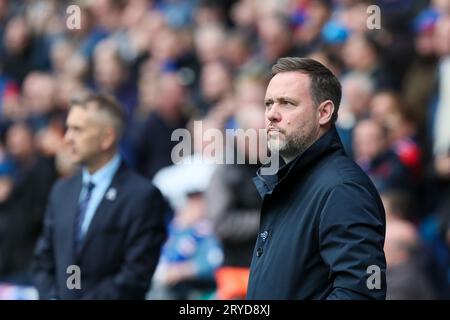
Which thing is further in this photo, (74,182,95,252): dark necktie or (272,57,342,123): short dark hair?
(74,182,95,252): dark necktie

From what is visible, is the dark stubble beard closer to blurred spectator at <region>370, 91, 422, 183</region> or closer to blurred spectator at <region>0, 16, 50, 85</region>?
blurred spectator at <region>370, 91, 422, 183</region>

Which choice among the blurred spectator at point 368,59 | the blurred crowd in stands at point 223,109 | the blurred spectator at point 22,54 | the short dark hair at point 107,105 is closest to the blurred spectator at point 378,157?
the blurred crowd in stands at point 223,109

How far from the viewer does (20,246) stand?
9.77 meters

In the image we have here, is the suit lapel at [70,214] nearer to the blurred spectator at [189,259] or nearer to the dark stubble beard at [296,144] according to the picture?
the blurred spectator at [189,259]

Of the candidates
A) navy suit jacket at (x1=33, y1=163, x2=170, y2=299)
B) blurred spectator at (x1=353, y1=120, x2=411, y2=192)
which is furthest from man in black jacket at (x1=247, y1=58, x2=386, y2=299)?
blurred spectator at (x1=353, y1=120, x2=411, y2=192)

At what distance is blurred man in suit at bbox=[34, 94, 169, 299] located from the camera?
5477 mm

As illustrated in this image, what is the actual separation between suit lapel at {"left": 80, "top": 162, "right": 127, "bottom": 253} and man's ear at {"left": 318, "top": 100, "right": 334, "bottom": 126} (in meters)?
2.02

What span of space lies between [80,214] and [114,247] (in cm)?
33

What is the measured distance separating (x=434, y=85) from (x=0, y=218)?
15.2 ft

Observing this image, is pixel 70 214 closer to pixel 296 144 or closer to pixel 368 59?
pixel 296 144

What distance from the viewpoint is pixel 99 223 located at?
5578 millimetres
